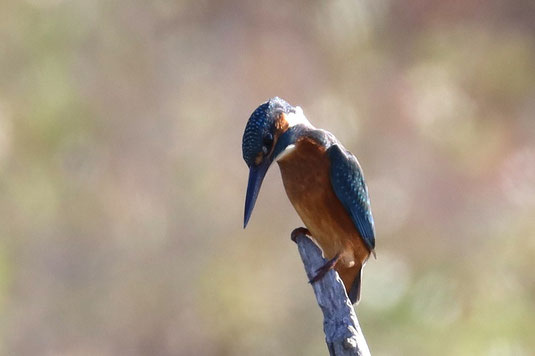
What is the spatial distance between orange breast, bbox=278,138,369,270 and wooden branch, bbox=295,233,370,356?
1.61 feet

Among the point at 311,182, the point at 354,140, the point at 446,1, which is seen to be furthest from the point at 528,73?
→ the point at 311,182

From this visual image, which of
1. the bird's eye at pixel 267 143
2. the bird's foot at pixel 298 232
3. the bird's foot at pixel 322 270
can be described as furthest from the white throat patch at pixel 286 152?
the bird's foot at pixel 322 270

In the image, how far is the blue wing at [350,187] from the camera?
3.98 meters

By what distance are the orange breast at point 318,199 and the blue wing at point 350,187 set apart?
0.02m

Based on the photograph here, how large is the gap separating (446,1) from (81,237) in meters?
4.10

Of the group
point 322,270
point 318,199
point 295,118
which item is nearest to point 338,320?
point 322,270

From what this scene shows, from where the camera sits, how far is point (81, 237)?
26.7 ft

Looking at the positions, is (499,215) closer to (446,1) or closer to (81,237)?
(446,1)

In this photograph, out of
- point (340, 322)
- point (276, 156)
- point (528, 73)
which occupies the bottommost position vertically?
point (340, 322)

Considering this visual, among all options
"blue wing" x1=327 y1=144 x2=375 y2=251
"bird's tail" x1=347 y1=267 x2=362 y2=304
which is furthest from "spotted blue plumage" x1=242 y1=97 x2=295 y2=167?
"bird's tail" x1=347 y1=267 x2=362 y2=304

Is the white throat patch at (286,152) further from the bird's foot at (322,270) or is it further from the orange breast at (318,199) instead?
the bird's foot at (322,270)

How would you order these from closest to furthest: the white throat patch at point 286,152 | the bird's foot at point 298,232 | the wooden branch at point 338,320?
the wooden branch at point 338,320 < the white throat patch at point 286,152 < the bird's foot at point 298,232

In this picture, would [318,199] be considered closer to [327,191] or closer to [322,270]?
[327,191]

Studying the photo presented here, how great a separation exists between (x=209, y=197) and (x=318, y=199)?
13.7 ft
